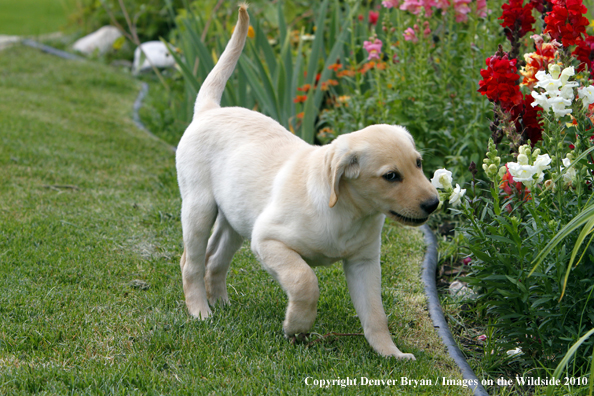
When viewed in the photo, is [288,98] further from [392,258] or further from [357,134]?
[357,134]

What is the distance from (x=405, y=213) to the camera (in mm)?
2598

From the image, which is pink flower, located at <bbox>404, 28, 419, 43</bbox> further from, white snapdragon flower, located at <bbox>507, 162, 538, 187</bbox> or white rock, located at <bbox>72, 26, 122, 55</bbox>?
white rock, located at <bbox>72, 26, 122, 55</bbox>

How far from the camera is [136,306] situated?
10.8ft

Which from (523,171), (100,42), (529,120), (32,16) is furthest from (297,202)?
(32,16)

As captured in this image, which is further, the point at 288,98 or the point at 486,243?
the point at 288,98

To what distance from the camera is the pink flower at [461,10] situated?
14.9 feet

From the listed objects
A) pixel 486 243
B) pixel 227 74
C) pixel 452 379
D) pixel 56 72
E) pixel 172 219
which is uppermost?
pixel 227 74

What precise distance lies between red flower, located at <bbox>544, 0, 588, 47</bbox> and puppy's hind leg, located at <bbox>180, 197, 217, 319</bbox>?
1879mm

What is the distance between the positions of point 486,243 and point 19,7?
1886cm

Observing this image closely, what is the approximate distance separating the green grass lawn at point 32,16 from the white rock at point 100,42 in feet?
5.99

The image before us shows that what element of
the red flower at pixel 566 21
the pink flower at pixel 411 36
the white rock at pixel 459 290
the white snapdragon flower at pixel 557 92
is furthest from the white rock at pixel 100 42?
the white snapdragon flower at pixel 557 92

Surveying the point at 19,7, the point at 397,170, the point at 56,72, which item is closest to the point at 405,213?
the point at 397,170

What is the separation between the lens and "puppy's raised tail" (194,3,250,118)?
3.58 meters

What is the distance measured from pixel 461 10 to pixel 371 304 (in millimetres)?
2696
